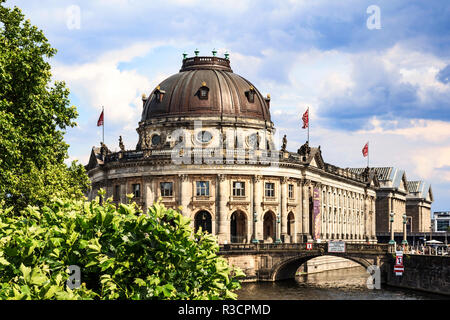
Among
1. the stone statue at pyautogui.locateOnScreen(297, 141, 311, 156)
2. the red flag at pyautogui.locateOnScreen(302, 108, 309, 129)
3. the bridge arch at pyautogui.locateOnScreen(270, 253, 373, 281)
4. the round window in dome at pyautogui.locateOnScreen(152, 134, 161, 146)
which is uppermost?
the red flag at pyautogui.locateOnScreen(302, 108, 309, 129)

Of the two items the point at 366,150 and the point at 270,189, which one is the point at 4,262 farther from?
the point at 366,150

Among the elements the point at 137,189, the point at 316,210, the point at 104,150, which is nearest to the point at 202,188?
the point at 137,189

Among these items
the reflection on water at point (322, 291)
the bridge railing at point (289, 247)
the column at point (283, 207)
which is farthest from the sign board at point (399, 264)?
the column at point (283, 207)

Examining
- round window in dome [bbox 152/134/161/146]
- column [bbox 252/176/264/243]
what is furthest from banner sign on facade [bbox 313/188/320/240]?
round window in dome [bbox 152/134/161/146]

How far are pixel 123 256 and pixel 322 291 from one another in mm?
54578

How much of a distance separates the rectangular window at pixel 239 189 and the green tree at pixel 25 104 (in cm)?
4917

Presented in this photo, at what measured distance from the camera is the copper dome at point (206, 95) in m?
98.9

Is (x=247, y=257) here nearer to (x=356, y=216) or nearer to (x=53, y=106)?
(x=53, y=106)

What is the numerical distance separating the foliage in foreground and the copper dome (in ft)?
260

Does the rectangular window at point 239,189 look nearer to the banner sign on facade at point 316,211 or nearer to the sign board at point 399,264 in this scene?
the banner sign on facade at point 316,211

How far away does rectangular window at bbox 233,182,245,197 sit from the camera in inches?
3642

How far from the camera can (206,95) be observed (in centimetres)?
9881

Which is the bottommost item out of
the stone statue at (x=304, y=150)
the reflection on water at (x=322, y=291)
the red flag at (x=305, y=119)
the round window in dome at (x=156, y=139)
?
the reflection on water at (x=322, y=291)

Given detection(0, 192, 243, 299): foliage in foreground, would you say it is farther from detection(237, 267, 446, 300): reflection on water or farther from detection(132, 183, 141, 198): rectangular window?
detection(132, 183, 141, 198): rectangular window
